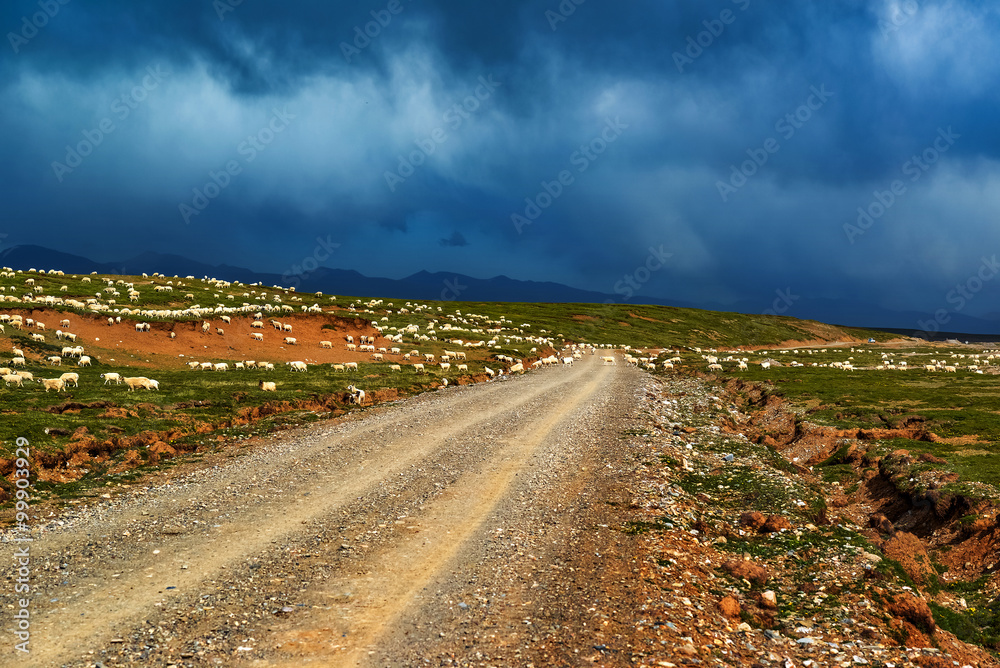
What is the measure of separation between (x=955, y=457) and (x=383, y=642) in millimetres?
24889

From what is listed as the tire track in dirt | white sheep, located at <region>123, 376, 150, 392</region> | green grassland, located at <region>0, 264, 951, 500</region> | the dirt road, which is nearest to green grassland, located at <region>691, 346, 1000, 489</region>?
green grassland, located at <region>0, 264, 951, 500</region>

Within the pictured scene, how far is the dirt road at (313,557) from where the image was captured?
9.70m

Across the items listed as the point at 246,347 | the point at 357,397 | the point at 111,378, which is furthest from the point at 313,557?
the point at 246,347

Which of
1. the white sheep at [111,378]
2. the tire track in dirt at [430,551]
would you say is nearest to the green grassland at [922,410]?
the tire track in dirt at [430,551]

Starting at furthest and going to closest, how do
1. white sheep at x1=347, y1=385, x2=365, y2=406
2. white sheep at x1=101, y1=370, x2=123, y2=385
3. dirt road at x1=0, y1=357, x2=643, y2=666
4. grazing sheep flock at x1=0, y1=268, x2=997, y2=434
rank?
1. grazing sheep flock at x1=0, y1=268, x2=997, y2=434
2. white sheep at x1=347, y1=385, x2=365, y2=406
3. white sheep at x1=101, y1=370, x2=123, y2=385
4. dirt road at x1=0, y1=357, x2=643, y2=666

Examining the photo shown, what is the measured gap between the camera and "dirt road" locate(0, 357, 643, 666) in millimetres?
9703

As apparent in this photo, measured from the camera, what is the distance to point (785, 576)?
14.0 m

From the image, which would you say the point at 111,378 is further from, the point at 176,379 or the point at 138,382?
the point at 176,379

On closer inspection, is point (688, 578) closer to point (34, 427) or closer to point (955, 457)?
point (955, 457)

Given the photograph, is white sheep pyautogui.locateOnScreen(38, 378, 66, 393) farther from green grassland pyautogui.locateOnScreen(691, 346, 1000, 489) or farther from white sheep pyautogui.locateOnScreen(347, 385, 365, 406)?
green grassland pyautogui.locateOnScreen(691, 346, 1000, 489)

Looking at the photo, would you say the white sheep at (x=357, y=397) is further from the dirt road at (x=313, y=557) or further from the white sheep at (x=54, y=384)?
the white sheep at (x=54, y=384)

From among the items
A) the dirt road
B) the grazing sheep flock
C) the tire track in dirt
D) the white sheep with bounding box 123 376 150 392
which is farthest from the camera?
the grazing sheep flock

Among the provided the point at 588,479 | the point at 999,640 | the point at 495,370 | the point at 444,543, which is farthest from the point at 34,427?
the point at 495,370

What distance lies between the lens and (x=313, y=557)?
43.8ft
